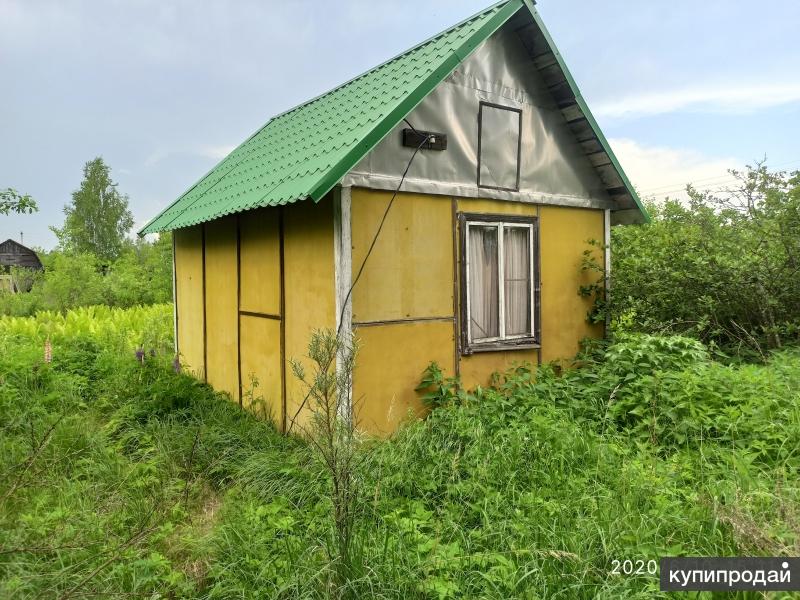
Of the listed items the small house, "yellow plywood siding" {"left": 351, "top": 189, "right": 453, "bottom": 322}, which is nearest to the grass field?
"yellow plywood siding" {"left": 351, "top": 189, "right": 453, "bottom": 322}

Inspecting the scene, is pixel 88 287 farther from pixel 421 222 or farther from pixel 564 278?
pixel 564 278

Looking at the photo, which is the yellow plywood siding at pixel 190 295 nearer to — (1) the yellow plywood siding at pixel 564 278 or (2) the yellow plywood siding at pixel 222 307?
(2) the yellow plywood siding at pixel 222 307

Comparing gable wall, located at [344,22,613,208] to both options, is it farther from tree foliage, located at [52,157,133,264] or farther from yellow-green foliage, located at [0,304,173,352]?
tree foliage, located at [52,157,133,264]

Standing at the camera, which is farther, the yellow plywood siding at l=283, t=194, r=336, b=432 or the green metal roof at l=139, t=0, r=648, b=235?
the yellow plywood siding at l=283, t=194, r=336, b=432

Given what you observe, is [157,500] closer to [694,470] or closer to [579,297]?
[694,470]

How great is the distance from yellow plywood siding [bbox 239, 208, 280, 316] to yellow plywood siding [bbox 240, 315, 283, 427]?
20cm

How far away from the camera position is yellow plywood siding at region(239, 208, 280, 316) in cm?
620

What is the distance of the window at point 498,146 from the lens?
6.22 meters

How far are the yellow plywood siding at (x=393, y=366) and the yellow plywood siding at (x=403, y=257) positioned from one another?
172 millimetres

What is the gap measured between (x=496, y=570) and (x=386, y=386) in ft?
Answer: 8.82

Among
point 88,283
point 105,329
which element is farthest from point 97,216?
point 105,329

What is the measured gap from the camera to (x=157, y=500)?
4102mm

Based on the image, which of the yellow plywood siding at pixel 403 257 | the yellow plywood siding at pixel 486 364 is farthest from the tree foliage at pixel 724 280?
the yellow plywood siding at pixel 403 257

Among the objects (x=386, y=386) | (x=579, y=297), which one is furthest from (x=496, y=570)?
(x=579, y=297)
